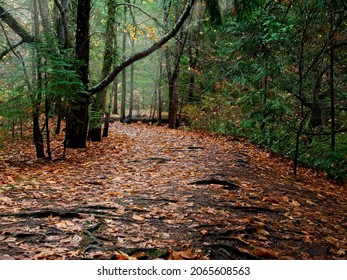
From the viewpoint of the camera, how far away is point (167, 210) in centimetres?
447

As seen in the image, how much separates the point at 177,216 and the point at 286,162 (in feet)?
22.6

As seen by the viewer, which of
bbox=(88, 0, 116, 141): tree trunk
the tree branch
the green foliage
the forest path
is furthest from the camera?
bbox=(88, 0, 116, 141): tree trunk

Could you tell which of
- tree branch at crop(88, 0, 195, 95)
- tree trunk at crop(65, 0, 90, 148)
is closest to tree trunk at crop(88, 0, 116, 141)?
tree trunk at crop(65, 0, 90, 148)

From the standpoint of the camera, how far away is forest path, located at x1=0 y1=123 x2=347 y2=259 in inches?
128

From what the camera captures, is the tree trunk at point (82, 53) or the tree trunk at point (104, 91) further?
the tree trunk at point (104, 91)

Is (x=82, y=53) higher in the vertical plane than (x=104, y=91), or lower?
higher

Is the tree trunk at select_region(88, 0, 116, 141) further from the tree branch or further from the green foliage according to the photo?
the green foliage

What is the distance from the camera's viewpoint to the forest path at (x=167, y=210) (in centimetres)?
325

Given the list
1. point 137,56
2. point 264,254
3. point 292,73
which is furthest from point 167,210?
point 292,73

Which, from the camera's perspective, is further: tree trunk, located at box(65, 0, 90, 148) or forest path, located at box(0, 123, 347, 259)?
tree trunk, located at box(65, 0, 90, 148)

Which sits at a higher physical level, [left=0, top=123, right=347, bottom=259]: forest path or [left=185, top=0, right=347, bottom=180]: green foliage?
[left=185, top=0, right=347, bottom=180]: green foliage

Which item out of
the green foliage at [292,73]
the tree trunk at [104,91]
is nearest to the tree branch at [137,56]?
the green foliage at [292,73]

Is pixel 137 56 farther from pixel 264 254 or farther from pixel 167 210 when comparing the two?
pixel 264 254

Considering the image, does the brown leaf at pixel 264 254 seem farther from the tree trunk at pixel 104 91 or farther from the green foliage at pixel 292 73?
the tree trunk at pixel 104 91
